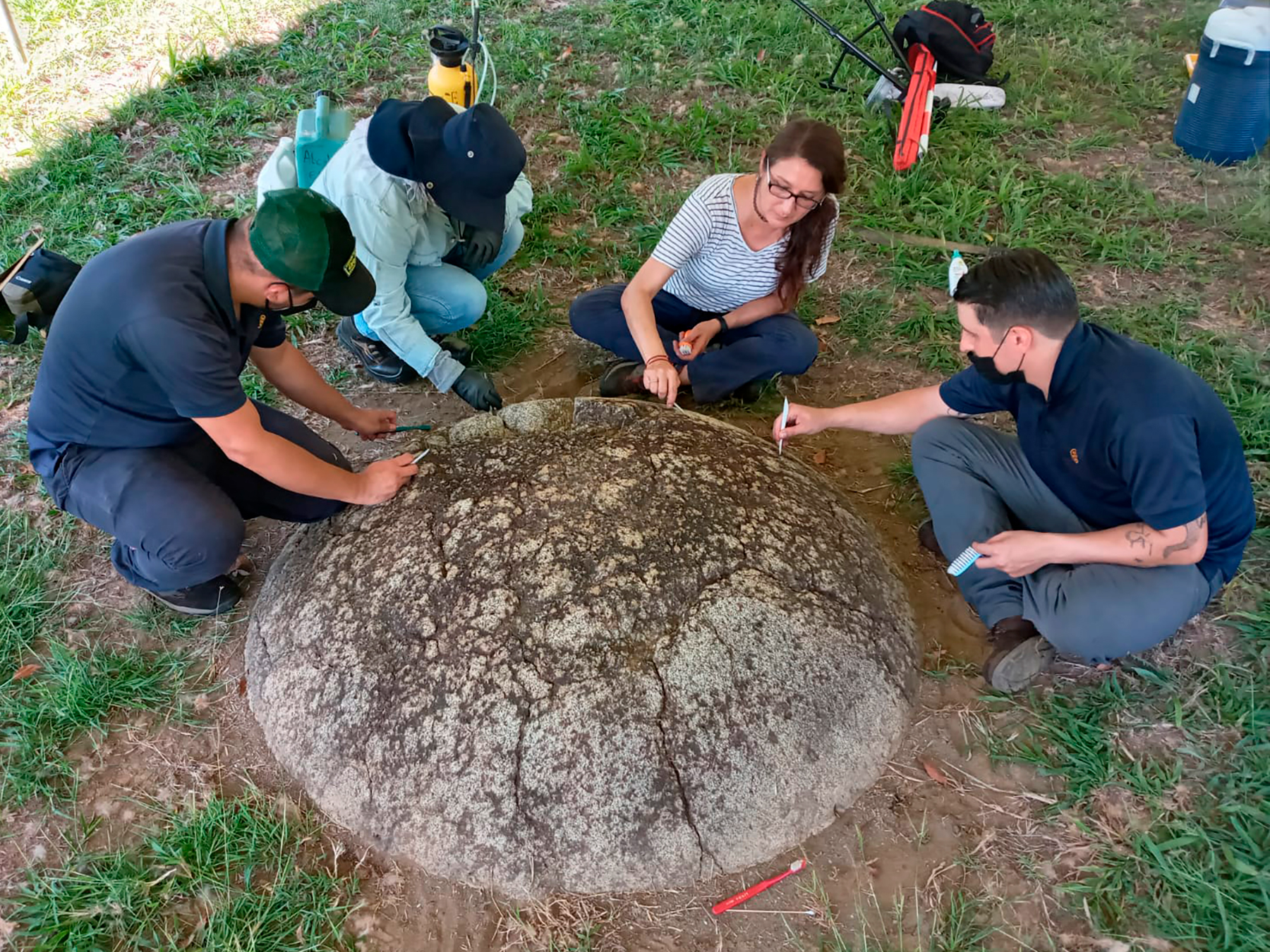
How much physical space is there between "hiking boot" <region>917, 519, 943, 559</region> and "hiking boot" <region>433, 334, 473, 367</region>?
6.05 ft

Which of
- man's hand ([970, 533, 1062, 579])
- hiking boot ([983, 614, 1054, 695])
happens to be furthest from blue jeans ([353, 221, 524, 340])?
hiking boot ([983, 614, 1054, 695])

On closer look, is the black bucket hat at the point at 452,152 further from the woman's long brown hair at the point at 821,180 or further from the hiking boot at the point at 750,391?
the hiking boot at the point at 750,391

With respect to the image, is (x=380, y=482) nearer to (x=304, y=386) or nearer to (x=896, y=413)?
(x=304, y=386)

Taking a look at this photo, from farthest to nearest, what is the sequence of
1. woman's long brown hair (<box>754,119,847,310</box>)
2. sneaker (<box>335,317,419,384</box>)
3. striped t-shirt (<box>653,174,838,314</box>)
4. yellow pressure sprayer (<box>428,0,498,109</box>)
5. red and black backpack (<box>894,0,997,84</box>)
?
red and black backpack (<box>894,0,997,84</box>) < yellow pressure sprayer (<box>428,0,498,109</box>) < sneaker (<box>335,317,419,384</box>) < striped t-shirt (<box>653,174,838,314</box>) < woman's long brown hair (<box>754,119,847,310</box>)

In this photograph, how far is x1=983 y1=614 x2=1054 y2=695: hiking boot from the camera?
225 cm

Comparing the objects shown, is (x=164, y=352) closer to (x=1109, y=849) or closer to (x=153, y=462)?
(x=153, y=462)

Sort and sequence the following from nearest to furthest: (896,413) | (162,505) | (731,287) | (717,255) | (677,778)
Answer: (677,778), (162,505), (896,413), (717,255), (731,287)

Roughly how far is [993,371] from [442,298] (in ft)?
6.32

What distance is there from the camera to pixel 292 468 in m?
2.11

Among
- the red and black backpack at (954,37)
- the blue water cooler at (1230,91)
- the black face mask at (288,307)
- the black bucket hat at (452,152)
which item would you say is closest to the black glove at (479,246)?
the black bucket hat at (452,152)

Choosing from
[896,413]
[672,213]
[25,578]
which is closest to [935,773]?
[896,413]

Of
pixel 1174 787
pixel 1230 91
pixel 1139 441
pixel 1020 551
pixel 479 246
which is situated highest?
pixel 1230 91

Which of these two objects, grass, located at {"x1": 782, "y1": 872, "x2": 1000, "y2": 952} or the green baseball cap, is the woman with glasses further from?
grass, located at {"x1": 782, "y1": 872, "x2": 1000, "y2": 952}

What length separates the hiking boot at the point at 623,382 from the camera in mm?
3139
